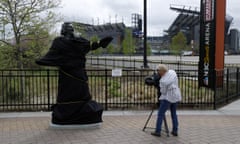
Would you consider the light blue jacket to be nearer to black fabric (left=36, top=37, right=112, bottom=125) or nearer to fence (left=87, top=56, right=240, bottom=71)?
black fabric (left=36, top=37, right=112, bottom=125)

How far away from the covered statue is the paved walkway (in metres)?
0.33

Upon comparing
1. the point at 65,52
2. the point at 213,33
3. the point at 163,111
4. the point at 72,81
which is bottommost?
the point at 163,111

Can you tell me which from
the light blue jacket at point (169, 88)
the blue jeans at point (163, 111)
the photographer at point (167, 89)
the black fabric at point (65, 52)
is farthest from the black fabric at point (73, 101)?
the light blue jacket at point (169, 88)

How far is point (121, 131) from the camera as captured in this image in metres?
6.51

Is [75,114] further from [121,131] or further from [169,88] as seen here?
[169,88]

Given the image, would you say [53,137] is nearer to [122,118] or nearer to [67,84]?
[67,84]

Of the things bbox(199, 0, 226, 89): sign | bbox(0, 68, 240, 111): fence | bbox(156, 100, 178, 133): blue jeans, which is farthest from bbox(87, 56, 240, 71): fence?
bbox(156, 100, 178, 133): blue jeans

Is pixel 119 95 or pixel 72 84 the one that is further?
pixel 119 95

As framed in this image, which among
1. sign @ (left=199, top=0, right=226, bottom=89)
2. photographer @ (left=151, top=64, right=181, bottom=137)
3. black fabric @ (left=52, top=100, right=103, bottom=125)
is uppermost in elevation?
sign @ (left=199, top=0, right=226, bottom=89)

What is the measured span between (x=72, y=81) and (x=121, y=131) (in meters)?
1.53

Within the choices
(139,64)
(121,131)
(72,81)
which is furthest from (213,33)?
(139,64)

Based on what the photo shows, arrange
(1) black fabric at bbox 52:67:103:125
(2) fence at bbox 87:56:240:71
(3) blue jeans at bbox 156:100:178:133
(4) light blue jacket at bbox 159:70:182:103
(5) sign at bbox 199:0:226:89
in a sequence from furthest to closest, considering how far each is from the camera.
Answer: (2) fence at bbox 87:56:240:71, (5) sign at bbox 199:0:226:89, (1) black fabric at bbox 52:67:103:125, (3) blue jeans at bbox 156:100:178:133, (4) light blue jacket at bbox 159:70:182:103

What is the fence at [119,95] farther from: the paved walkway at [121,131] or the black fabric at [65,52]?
the black fabric at [65,52]

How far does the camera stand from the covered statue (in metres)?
6.54
